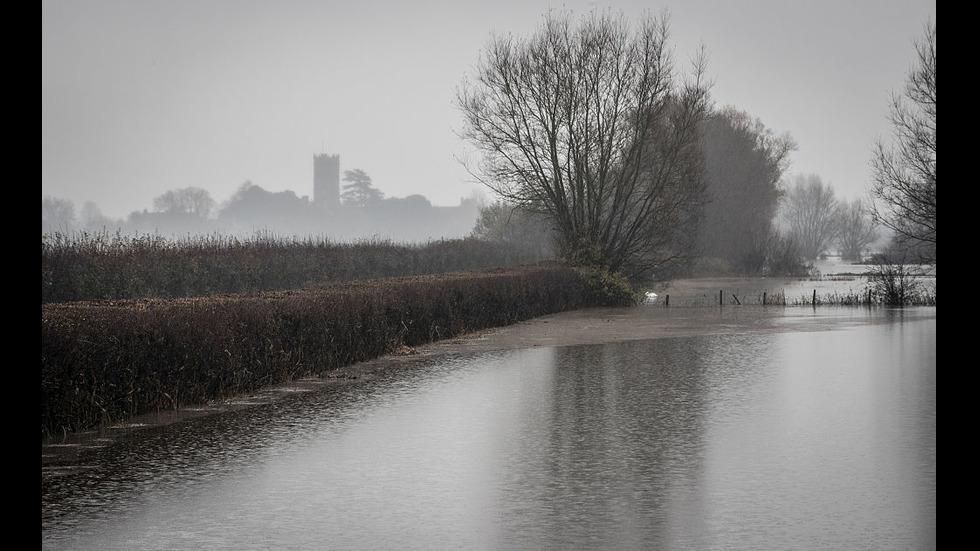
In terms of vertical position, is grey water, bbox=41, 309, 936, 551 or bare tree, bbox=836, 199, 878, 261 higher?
bare tree, bbox=836, 199, 878, 261

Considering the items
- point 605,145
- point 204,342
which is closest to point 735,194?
point 605,145

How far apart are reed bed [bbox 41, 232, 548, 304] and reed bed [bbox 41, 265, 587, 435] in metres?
4.26

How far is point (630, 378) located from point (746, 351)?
506 cm

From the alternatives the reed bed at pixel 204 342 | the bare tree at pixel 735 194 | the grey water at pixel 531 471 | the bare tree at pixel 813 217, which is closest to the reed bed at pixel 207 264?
the reed bed at pixel 204 342

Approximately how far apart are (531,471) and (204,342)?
6283mm

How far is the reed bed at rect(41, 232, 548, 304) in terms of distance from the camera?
2234cm

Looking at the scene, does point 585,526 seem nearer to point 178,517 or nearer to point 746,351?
point 178,517

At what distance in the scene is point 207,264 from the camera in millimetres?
27000

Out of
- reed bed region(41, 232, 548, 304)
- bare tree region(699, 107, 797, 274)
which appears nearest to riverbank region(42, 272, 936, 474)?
reed bed region(41, 232, 548, 304)

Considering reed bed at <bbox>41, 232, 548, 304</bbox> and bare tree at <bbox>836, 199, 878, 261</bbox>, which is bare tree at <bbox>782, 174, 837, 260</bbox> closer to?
bare tree at <bbox>836, 199, 878, 261</bbox>

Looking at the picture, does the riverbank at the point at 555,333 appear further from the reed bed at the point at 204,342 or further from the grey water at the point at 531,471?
the grey water at the point at 531,471

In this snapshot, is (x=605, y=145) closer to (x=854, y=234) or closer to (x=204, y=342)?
(x=204, y=342)

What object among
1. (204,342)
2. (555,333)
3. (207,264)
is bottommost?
(555,333)
